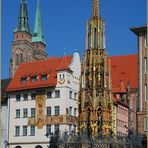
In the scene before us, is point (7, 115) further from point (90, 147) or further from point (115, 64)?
point (90, 147)

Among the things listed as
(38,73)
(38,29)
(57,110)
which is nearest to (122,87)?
(38,73)

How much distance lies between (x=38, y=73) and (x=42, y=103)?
4329 millimetres

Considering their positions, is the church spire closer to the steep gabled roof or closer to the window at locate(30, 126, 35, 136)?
the window at locate(30, 126, 35, 136)

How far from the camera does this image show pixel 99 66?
87.6 ft

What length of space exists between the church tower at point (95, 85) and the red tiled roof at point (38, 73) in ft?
87.9

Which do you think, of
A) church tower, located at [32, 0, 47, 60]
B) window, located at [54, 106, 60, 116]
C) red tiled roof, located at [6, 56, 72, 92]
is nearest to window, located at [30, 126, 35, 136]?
window, located at [54, 106, 60, 116]

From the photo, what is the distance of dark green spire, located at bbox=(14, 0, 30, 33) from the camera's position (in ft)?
359

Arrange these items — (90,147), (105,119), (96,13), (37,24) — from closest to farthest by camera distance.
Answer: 1. (90,147)
2. (105,119)
3. (96,13)
4. (37,24)

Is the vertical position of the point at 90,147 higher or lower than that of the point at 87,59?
lower

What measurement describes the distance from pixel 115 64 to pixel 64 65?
1610 cm

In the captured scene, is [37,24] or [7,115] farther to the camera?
[37,24]

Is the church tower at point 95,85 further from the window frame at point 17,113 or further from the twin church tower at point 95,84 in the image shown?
the window frame at point 17,113

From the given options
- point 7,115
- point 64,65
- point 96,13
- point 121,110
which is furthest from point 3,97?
point 96,13

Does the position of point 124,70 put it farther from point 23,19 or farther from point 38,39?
point 38,39
